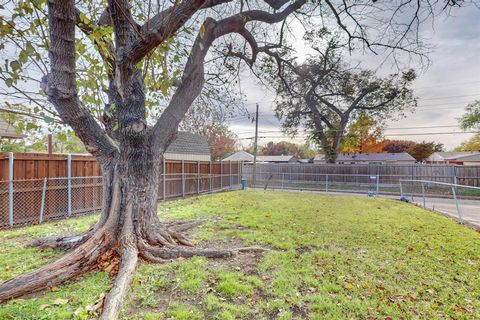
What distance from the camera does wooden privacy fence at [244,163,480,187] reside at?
1548 centimetres

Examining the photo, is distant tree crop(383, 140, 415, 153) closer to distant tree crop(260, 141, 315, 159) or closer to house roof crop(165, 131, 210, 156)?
distant tree crop(260, 141, 315, 159)

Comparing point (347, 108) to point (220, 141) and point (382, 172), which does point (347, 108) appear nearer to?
point (382, 172)

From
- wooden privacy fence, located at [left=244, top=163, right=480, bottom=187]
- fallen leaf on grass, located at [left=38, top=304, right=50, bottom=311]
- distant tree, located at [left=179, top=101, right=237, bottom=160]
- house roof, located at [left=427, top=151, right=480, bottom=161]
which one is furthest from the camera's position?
house roof, located at [left=427, top=151, right=480, bottom=161]

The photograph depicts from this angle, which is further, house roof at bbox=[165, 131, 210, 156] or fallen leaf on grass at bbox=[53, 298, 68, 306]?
house roof at bbox=[165, 131, 210, 156]

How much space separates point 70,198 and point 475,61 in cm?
1511

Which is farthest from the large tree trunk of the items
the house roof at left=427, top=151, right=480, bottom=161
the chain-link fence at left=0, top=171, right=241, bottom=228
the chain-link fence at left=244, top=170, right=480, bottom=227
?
the house roof at left=427, top=151, right=480, bottom=161

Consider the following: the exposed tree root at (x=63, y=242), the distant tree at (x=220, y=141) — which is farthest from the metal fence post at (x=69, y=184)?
the distant tree at (x=220, y=141)

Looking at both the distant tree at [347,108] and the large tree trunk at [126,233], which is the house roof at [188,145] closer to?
the distant tree at [347,108]

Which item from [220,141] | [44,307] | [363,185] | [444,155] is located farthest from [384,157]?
[44,307]

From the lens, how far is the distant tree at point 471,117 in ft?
78.9

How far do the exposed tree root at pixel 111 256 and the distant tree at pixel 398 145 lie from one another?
→ 4838 centimetres

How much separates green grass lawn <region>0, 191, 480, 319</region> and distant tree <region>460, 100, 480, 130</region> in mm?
27101

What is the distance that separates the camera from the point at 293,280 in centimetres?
301

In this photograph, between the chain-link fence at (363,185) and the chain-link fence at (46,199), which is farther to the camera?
the chain-link fence at (363,185)
